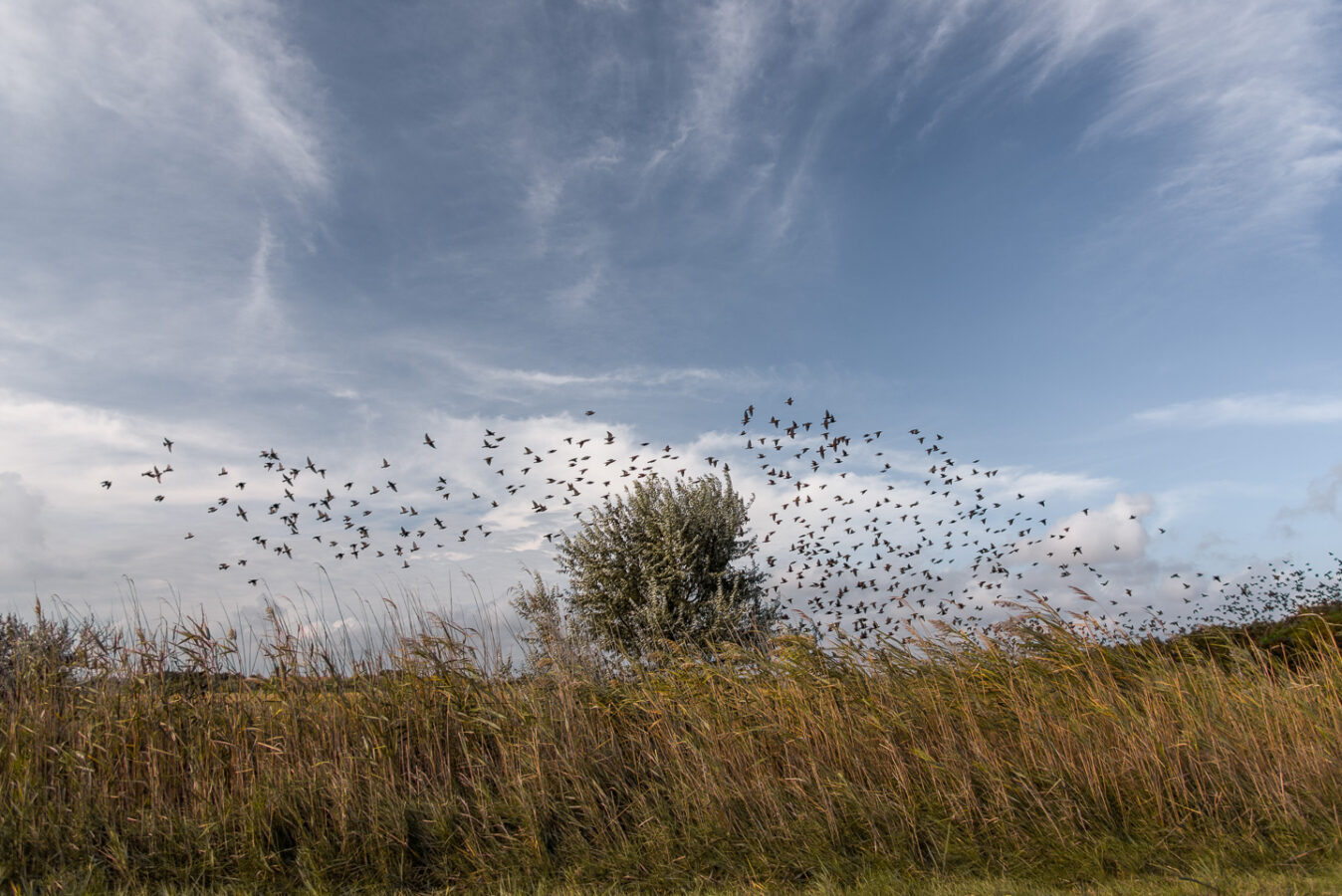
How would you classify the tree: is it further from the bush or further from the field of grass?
the field of grass

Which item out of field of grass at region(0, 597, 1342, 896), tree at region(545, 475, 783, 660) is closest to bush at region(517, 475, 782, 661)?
tree at region(545, 475, 783, 660)

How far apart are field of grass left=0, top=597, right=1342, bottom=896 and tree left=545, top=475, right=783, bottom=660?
15.3m

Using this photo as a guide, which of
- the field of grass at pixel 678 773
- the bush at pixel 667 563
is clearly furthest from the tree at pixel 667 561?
the field of grass at pixel 678 773

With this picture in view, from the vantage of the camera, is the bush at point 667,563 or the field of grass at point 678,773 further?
the bush at point 667,563

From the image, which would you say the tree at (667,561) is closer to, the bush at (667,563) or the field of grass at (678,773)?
the bush at (667,563)

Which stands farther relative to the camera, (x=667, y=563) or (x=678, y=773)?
(x=667, y=563)

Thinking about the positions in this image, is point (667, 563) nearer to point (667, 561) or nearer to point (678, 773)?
point (667, 561)

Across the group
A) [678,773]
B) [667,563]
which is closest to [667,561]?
[667,563]

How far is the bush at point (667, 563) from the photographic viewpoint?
76.9 ft

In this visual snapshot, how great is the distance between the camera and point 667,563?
24266 millimetres

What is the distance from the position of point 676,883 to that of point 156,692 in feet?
17.2

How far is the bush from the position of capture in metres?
23.4

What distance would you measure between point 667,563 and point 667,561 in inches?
2.6

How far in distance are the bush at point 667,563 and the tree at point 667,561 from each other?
32mm
